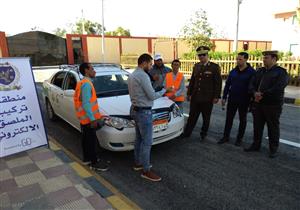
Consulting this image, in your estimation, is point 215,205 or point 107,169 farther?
point 107,169

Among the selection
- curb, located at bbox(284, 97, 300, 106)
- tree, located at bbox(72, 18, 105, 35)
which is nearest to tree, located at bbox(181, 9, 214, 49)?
curb, located at bbox(284, 97, 300, 106)

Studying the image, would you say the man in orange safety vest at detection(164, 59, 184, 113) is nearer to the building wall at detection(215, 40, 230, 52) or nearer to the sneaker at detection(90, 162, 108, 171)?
the sneaker at detection(90, 162, 108, 171)

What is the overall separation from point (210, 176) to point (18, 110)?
308cm

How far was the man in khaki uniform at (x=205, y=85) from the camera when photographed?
5.08 meters

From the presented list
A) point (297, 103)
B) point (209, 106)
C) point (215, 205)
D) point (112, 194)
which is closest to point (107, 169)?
point (112, 194)

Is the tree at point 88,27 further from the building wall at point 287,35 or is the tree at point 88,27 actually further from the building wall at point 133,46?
the building wall at point 287,35

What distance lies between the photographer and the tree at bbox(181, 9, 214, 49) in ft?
84.0

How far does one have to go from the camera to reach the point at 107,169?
4316 mm

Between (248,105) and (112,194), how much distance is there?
294 centimetres

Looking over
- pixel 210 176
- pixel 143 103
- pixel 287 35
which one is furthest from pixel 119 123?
pixel 287 35

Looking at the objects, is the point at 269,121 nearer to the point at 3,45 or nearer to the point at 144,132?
the point at 144,132

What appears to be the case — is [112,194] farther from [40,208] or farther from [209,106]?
[209,106]

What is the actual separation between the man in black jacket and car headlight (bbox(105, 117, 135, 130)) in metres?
2.16

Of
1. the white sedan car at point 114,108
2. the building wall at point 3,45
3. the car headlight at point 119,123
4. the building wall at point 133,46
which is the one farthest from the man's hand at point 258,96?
the building wall at point 133,46
